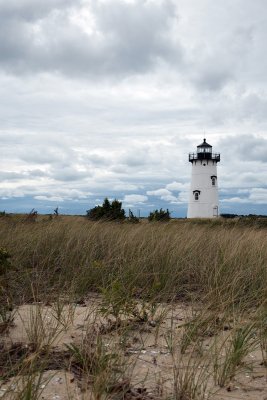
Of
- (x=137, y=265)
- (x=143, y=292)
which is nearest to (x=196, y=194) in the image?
(x=137, y=265)

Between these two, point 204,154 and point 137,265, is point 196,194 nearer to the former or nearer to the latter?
point 204,154

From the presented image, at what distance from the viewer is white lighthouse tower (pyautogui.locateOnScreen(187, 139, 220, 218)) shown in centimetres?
4412

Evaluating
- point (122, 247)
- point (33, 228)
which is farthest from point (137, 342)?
point (33, 228)

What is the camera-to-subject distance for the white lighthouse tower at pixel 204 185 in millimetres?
44125

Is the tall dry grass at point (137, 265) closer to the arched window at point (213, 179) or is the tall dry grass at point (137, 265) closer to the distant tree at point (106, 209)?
the distant tree at point (106, 209)

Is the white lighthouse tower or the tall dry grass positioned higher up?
the white lighthouse tower

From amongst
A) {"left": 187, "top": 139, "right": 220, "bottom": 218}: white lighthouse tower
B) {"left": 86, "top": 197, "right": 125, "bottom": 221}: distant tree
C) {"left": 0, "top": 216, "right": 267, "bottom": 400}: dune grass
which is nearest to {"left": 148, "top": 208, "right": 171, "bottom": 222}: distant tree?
{"left": 86, "top": 197, "right": 125, "bottom": 221}: distant tree

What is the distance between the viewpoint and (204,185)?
44625 mm

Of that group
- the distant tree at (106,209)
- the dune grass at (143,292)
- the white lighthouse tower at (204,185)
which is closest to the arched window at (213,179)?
the white lighthouse tower at (204,185)

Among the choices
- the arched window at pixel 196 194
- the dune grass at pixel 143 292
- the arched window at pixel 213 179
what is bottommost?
the dune grass at pixel 143 292

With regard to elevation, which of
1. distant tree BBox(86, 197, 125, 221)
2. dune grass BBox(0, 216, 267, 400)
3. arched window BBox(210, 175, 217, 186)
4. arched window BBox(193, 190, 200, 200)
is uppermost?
arched window BBox(210, 175, 217, 186)

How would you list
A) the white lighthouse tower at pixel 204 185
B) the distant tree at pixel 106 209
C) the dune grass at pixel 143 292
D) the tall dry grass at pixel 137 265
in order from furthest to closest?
the white lighthouse tower at pixel 204 185 → the distant tree at pixel 106 209 → the tall dry grass at pixel 137 265 → the dune grass at pixel 143 292

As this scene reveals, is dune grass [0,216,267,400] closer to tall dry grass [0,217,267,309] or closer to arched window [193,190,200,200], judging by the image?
tall dry grass [0,217,267,309]

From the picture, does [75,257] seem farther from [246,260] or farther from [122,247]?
[246,260]
